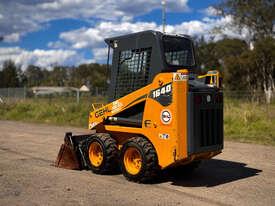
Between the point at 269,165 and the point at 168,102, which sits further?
the point at 269,165

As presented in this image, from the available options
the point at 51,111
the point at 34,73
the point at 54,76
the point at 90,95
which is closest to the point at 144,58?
the point at 51,111

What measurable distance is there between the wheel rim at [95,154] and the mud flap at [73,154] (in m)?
0.28

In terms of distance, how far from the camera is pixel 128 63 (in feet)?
28.5

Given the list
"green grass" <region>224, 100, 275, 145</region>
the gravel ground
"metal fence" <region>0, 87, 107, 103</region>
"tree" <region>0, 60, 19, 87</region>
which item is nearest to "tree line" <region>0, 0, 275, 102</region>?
"metal fence" <region>0, 87, 107, 103</region>

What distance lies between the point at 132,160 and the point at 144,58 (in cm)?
202

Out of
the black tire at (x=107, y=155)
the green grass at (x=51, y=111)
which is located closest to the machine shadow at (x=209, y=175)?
the black tire at (x=107, y=155)

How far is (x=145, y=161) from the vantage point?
7.54 metres

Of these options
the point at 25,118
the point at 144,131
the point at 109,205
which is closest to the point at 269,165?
the point at 144,131

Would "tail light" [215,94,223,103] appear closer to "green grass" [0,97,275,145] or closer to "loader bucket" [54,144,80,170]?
"loader bucket" [54,144,80,170]

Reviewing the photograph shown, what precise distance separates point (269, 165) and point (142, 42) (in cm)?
448

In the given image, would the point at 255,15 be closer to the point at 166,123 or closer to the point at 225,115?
the point at 225,115

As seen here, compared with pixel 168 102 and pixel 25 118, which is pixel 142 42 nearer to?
pixel 168 102

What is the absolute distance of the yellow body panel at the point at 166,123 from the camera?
723 centimetres

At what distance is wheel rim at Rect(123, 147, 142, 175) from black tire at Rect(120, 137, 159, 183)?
10 cm
